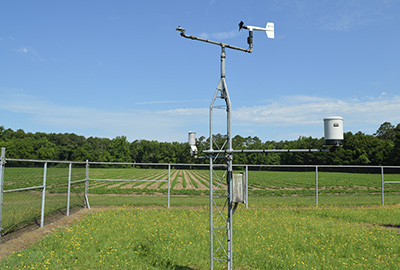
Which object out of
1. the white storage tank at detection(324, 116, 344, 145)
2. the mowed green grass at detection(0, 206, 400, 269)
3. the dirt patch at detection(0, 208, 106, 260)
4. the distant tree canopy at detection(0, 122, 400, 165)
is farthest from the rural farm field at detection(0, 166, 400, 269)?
the distant tree canopy at detection(0, 122, 400, 165)

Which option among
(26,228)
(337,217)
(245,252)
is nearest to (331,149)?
(245,252)

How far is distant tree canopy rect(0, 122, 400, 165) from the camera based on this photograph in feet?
235

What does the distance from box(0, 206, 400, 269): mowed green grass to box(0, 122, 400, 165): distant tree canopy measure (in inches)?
1814

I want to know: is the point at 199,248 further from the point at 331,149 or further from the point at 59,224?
the point at 59,224

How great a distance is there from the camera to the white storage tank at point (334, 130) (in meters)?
5.34

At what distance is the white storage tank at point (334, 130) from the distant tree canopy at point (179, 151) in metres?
51.3

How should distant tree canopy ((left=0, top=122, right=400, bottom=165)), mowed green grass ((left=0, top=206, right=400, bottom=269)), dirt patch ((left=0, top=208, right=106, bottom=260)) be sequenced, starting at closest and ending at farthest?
1. mowed green grass ((left=0, top=206, right=400, bottom=269))
2. dirt patch ((left=0, top=208, right=106, bottom=260))
3. distant tree canopy ((left=0, top=122, right=400, bottom=165))

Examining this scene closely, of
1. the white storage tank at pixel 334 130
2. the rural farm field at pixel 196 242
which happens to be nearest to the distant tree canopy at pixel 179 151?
the rural farm field at pixel 196 242

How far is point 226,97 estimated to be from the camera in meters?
6.10

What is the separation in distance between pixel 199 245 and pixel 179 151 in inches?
3518

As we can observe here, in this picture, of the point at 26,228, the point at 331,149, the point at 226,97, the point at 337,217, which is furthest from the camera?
the point at 337,217

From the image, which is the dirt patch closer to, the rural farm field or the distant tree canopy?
the rural farm field

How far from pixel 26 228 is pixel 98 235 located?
2.92 metres

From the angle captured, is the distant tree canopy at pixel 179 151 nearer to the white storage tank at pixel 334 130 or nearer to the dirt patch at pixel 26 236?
the dirt patch at pixel 26 236
